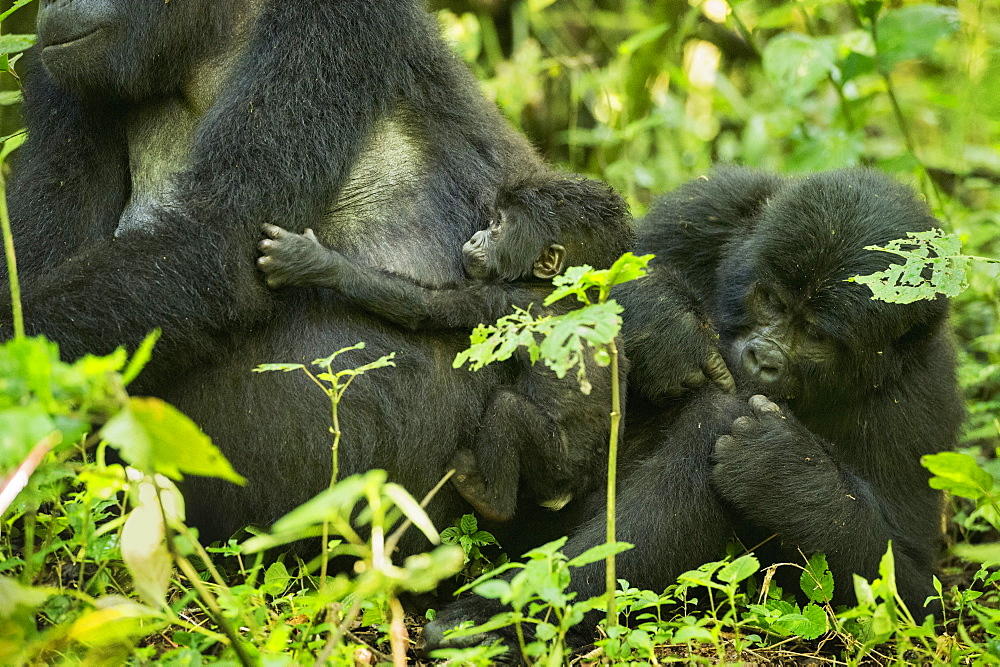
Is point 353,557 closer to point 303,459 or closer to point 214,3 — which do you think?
point 303,459

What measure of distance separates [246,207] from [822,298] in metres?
1.57

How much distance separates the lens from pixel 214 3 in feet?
8.69

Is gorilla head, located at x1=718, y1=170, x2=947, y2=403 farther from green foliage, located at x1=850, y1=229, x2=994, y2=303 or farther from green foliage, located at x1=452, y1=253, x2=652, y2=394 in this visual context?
green foliage, located at x1=452, y1=253, x2=652, y2=394

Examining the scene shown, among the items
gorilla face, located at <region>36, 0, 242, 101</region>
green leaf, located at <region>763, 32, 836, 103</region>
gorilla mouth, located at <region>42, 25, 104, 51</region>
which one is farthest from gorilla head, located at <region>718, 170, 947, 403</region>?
gorilla mouth, located at <region>42, 25, 104, 51</region>

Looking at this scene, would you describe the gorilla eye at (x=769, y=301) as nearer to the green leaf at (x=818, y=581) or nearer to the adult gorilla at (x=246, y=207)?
the green leaf at (x=818, y=581)

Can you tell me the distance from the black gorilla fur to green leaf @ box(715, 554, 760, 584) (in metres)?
0.45

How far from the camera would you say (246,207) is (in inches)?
98.0

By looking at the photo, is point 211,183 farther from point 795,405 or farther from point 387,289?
point 795,405

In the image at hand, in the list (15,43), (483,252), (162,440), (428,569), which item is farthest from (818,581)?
(15,43)

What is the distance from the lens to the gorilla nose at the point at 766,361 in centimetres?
293

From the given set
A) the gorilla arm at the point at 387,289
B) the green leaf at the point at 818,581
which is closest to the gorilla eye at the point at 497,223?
the gorilla arm at the point at 387,289

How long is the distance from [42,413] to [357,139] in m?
1.47

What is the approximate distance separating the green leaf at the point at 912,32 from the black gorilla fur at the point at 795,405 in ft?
4.49

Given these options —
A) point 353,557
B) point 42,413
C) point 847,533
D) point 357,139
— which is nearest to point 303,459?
point 353,557
